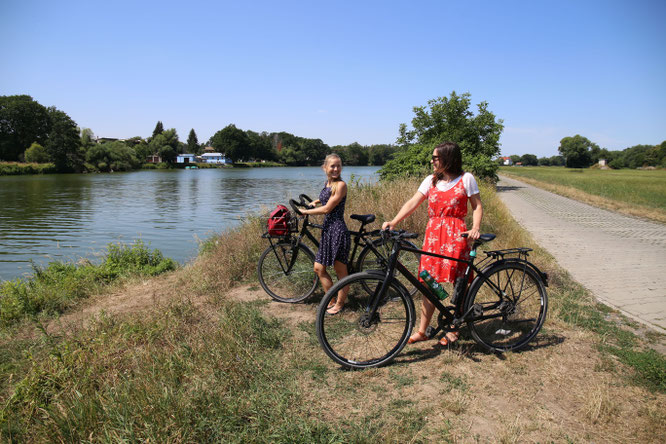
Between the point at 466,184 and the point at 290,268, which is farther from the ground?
the point at 466,184

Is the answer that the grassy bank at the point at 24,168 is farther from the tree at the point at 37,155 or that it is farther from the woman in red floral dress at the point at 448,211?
the woman in red floral dress at the point at 448,211

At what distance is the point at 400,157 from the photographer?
68.9 feet

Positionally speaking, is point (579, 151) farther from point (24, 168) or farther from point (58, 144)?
point (24, 168)

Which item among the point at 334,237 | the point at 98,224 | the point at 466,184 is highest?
the point at 466,184

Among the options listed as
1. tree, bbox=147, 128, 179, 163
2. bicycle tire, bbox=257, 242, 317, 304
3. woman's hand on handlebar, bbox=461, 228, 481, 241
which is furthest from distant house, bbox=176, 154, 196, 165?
woman's hand on handlebar, bbox=461, 228, 481, 241

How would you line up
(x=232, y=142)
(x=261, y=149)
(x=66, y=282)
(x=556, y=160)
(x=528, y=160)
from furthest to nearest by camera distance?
(x=528, y=160) → (x=556, y=160) → (x=261, y=149) → (x=232, y=142) → (x=66, y=282)

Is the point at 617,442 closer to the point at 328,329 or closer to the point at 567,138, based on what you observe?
the point at 328,329

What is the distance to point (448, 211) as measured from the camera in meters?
3.41

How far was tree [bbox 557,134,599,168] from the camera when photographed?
357 ft

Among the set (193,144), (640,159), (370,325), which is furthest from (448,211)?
(193,144)

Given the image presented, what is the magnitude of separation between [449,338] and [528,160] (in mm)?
205204

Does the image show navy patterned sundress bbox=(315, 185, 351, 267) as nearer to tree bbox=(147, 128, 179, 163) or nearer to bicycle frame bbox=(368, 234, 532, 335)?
bicycle frame bbox=(368, 234, 532, 335)

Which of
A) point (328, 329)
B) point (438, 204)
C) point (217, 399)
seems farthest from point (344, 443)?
point (438, 204)

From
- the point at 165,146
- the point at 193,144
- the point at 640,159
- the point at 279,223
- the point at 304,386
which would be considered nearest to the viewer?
the point at 304,386
